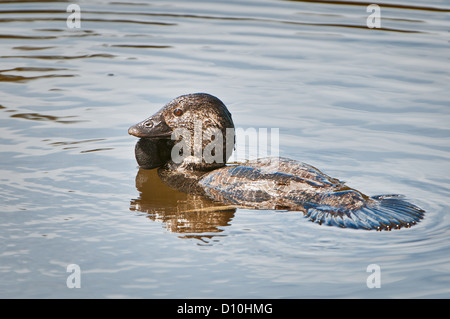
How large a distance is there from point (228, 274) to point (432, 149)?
12.2ft

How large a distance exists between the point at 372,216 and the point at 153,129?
7.86 feet

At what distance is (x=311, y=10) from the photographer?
45.5ft

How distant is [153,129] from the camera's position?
22.1 ft

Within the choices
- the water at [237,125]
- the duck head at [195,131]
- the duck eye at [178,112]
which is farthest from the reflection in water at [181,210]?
the duck eye at [178,112]

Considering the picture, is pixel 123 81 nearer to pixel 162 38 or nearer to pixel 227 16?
pixel 162 38

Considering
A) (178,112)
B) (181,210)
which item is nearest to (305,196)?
(181,210)

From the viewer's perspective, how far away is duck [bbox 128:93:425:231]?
5.54 m

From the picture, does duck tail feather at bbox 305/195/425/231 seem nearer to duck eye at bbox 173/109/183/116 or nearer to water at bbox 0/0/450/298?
water at bbox 0/0/450/298

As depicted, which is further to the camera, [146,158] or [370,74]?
[370,74]

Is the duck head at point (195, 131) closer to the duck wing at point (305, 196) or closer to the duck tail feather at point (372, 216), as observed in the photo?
the duck wing at point (305, 196)

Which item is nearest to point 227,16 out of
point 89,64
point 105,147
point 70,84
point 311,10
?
point 311,10

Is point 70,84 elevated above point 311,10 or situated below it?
below

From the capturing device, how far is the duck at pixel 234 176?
18.2 ft

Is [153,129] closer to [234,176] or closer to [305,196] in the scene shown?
[234,176]
